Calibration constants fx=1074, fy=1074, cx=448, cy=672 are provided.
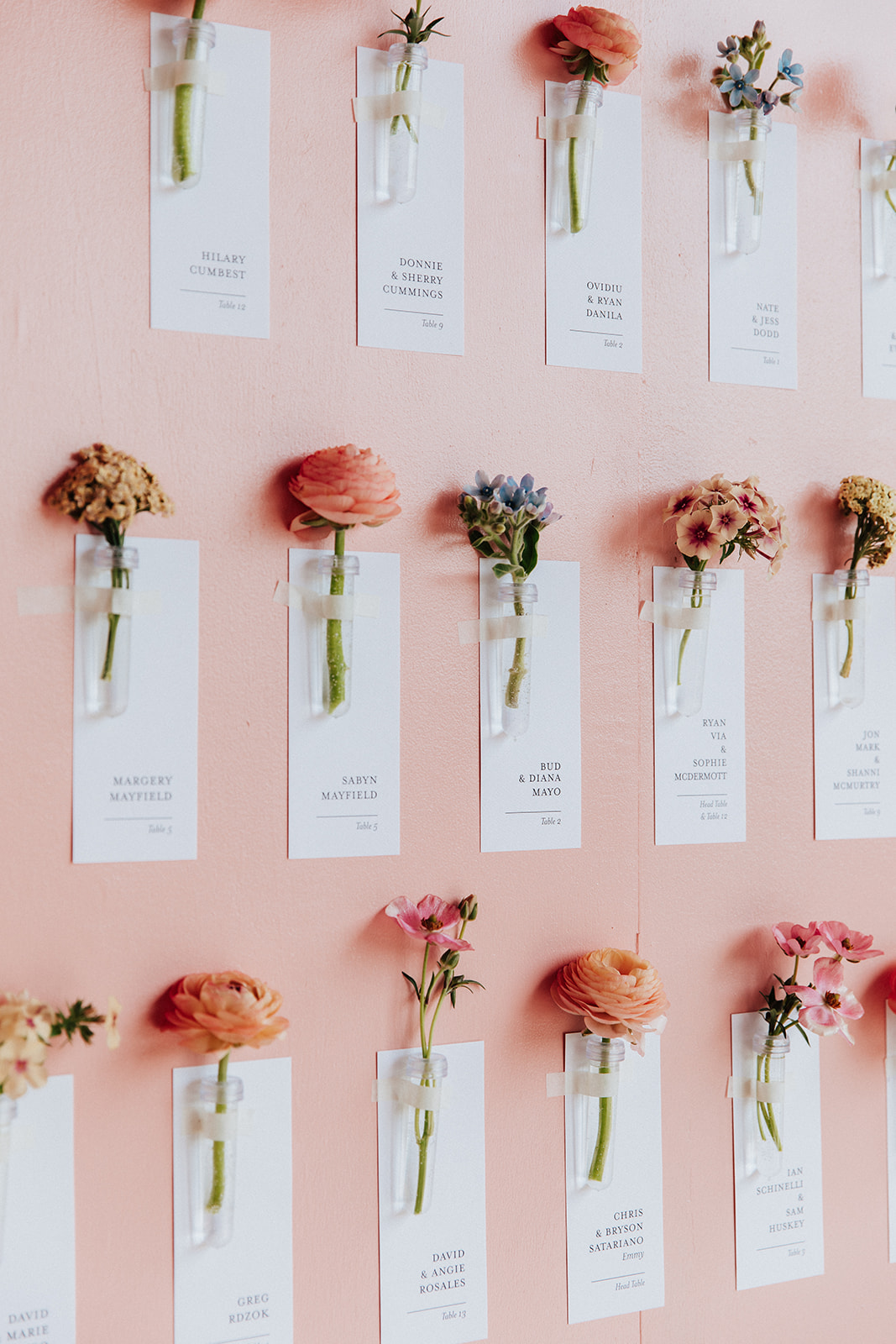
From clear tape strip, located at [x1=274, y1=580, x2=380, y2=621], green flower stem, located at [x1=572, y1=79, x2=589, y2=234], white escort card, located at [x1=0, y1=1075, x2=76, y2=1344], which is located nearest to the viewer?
white escort card, located at [x1=0, y1=1075, x2=76, y2=1344]

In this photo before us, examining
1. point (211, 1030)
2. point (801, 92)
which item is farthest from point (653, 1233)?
point (801, 92)

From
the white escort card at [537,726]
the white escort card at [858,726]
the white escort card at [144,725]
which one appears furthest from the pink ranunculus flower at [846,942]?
the white escort card at [144,725]

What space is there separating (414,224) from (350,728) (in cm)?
61

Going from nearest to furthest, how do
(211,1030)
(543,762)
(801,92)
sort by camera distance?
(211,1030) < (543,762) < (801,92)

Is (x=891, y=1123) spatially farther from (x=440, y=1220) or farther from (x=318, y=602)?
(x=318, y=602)

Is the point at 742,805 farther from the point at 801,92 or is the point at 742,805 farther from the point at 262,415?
the point at 801,92

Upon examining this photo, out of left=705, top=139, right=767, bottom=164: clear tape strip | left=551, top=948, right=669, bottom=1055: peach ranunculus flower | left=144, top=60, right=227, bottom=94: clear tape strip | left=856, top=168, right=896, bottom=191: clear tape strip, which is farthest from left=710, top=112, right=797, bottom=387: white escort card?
left=551, top=948, right=669, bottom=1055: peach ranunculus flower

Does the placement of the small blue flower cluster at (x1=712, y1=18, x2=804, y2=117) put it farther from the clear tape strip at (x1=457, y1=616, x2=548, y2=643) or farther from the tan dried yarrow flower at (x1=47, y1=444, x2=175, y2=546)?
the tan dried yarrow flower at (x1=47, y1=444, x2=175, y2=546)

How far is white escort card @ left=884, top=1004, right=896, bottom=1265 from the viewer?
1472mm

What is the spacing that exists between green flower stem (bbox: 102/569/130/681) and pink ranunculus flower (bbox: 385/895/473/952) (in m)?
0.42

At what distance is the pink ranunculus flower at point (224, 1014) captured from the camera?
1.11 meters

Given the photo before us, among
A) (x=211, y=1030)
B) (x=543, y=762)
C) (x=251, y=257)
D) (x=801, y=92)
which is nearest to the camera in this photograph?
(x=211, y=1030)

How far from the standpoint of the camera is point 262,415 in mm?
1226

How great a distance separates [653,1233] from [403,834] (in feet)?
2.00
